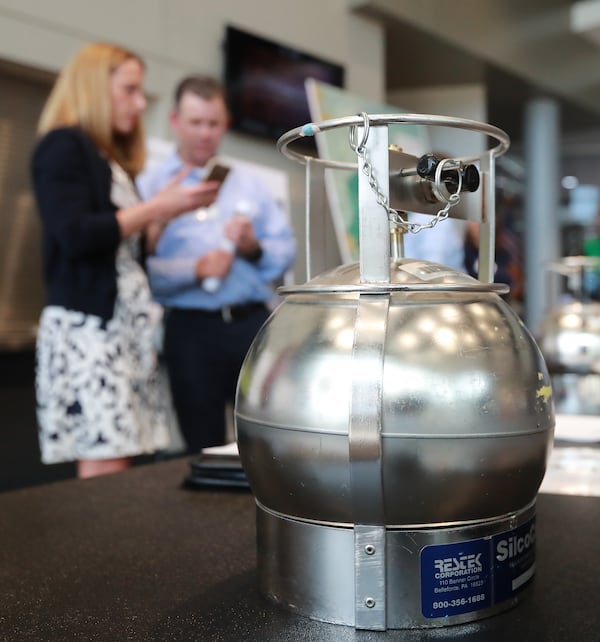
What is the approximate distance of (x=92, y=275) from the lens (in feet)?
5.49

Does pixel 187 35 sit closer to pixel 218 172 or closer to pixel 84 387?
pixel 218 172

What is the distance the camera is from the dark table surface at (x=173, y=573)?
446 millimetres

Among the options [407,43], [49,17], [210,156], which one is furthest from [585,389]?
[407,43]

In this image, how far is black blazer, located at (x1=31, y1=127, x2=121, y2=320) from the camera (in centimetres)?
162

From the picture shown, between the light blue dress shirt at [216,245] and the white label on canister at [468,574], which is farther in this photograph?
the light blue dress shirt at [216,245]

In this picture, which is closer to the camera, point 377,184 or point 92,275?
point 377,184

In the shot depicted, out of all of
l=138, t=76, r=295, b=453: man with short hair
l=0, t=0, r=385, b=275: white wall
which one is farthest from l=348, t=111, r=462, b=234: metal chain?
l=0, t=0, r=385, b=275: white wall

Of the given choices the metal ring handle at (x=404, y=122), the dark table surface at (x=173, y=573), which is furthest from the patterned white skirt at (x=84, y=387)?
the metal ring handle at (x=404, y=122)

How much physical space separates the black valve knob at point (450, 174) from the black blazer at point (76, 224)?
1237 millimetres

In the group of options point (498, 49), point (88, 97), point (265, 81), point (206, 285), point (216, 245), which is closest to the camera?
point (88, 97)

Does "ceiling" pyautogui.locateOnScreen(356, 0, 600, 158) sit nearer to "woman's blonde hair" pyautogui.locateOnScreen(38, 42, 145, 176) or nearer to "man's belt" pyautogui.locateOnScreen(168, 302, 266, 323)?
"man's belt" pyautogui.locateOnScreen(168, 302, 266, 323)

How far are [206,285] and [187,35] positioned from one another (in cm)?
160

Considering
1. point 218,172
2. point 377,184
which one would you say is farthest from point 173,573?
point 218,172

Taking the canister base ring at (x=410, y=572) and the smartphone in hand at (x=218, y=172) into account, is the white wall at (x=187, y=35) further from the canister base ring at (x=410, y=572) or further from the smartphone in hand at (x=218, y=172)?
the canister base ring at (x=410, y=572)
